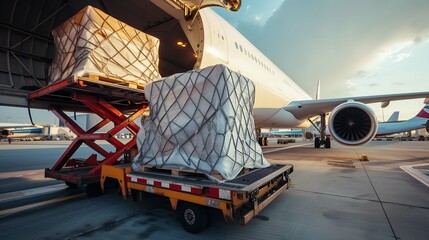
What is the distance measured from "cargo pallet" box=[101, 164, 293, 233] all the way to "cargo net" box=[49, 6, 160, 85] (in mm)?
2199

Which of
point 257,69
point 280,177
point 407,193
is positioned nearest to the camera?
point 280,177

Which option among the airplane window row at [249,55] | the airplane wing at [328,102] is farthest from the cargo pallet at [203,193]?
the airplane wing at [328,102]

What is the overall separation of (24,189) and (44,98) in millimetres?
2228

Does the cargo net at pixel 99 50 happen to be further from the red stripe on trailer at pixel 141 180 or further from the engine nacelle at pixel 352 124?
the engine nacelle at pixel 352 124

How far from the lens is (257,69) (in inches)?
337

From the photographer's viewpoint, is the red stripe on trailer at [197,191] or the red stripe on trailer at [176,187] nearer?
the red stripe on trailer at [197,191]

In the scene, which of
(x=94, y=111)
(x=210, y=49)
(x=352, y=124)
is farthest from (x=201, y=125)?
(x=352, y=124)

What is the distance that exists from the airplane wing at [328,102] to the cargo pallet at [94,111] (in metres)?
8.78

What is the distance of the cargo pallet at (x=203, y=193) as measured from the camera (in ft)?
8.24

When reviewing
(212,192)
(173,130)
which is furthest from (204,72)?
(212,192)

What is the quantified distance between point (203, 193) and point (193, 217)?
38 centimetres

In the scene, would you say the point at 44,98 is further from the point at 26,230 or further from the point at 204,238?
the point at 204,238

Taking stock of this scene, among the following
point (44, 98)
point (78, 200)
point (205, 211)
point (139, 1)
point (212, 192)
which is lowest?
point (78, 200)

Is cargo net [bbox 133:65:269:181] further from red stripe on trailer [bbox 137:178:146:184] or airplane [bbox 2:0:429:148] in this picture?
airplane [bbox 2:0:429:148]
